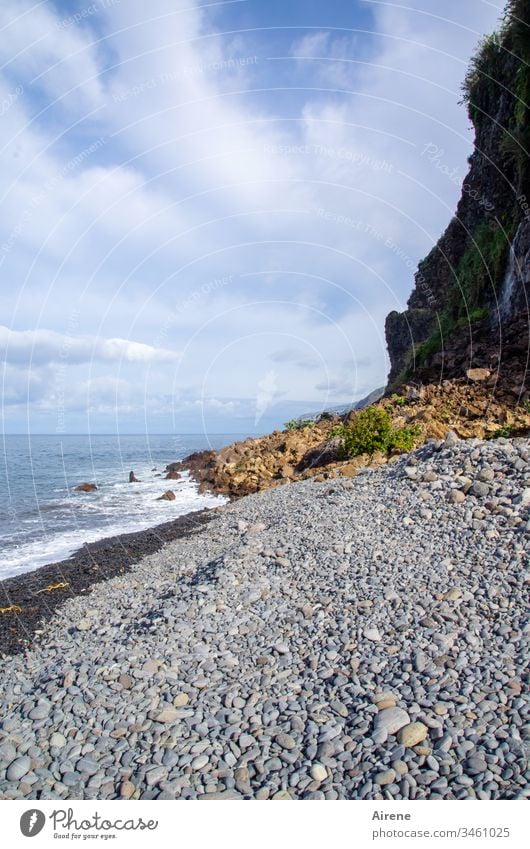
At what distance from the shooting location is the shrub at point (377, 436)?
14672 millimetres

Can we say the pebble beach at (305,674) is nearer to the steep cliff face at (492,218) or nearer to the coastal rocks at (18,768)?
the coastal rocks at (18,768)

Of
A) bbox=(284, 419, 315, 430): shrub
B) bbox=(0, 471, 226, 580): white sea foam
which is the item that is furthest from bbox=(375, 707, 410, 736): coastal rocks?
bbox=(284, 419, 315, 430): shrub

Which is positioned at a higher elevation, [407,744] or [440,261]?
[440,261]

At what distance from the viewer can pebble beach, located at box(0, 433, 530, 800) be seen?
346cm

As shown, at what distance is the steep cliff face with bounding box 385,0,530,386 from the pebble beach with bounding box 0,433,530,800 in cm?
1326

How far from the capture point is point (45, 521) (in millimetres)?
17719

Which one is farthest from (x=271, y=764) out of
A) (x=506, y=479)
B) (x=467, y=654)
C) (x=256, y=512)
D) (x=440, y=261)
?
(x=440, y=261)

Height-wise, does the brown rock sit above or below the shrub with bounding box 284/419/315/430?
above

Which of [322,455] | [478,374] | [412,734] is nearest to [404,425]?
[322,455]

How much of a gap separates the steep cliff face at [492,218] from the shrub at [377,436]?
18.7 feet

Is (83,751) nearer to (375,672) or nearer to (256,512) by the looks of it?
(375,672)

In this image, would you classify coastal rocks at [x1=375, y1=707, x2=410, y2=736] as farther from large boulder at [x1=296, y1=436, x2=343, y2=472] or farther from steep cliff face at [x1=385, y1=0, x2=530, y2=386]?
steep cliff face at [x1=385, y1=0, x2=530, y2=386]

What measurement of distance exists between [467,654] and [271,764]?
2.09m

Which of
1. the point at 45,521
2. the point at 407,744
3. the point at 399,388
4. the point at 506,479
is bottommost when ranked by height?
the point at 45,521
